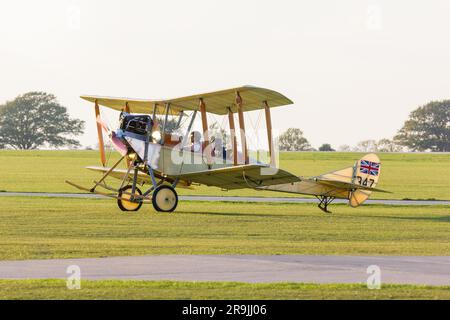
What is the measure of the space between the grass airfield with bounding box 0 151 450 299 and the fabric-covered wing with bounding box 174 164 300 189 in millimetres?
895

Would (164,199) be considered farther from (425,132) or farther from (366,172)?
(425,132)

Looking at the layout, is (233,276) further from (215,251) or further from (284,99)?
(284,99)

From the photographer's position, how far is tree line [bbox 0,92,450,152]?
472 feet

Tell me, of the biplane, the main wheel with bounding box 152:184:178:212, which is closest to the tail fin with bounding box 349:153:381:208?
the biplane

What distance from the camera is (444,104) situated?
155m

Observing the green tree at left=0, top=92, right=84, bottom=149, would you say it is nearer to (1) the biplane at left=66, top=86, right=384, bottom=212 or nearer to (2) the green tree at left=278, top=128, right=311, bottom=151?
(2) the green tree at left=278, top=128, right=311, bottom=151

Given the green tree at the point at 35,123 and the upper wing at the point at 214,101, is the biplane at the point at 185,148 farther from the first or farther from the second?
the green tree at the point at 35,123

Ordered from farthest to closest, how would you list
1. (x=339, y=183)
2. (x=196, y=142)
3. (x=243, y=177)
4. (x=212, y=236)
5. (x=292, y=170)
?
1. (x=292, y=170)
2. (x=339, y=183)
3. (x=196, y=142)
4. (x=243, y=177)
5. (x=212, y=236)

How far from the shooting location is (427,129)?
14950cm

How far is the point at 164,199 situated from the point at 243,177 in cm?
234

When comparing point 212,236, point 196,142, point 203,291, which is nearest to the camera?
point 203,291

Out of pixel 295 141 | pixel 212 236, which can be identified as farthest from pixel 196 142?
pixel 295 141
